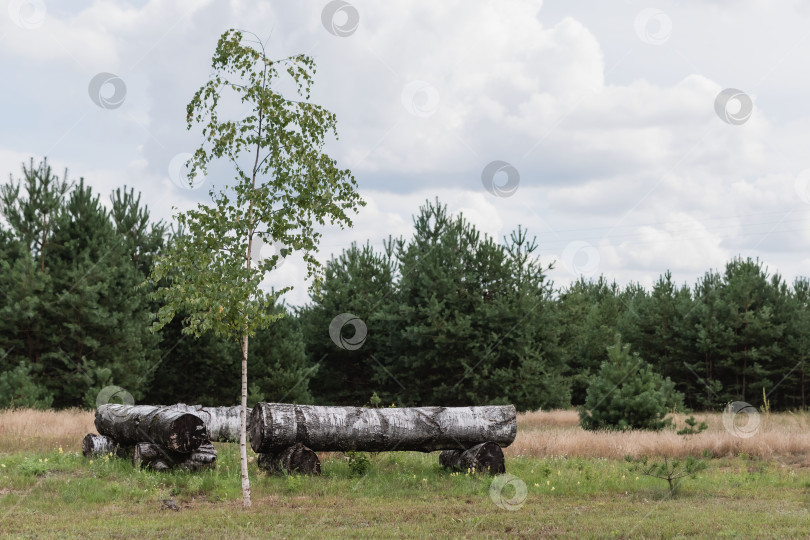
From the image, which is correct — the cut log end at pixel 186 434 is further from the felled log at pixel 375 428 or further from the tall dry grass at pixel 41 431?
the tall dry grass at pixel 41 431

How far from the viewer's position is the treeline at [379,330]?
2723 cm

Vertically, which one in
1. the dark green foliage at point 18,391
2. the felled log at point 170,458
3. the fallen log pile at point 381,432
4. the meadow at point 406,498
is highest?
the dark green foliage at point 18,391

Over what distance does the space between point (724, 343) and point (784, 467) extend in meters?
21.0

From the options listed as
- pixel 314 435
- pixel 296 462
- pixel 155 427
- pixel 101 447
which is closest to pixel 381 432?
pixel 314 435

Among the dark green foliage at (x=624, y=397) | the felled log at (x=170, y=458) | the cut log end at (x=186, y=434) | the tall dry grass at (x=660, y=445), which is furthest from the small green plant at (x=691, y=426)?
the cut log end at (x=186, y=434)

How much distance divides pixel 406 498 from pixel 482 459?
7.57 feet

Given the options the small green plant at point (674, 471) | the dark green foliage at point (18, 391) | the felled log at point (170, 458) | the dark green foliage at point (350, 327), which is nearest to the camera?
the small green plant at point (674, 471)

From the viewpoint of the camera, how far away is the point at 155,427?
493 inches

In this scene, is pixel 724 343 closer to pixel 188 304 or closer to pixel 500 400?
pixel 500 400

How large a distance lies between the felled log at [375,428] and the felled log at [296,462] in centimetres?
10

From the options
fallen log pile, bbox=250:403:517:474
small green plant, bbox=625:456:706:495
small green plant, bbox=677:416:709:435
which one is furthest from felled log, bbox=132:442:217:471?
small green plant, bbox=677:416:709:435

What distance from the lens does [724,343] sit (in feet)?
113

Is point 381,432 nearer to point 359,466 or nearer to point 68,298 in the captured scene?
point 359,466

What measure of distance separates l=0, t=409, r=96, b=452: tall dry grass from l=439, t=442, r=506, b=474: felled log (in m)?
8.20
